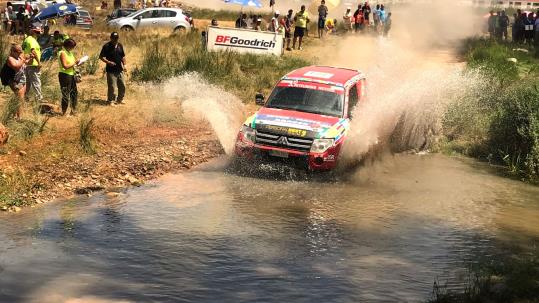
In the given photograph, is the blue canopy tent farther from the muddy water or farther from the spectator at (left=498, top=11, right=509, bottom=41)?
the muddy water

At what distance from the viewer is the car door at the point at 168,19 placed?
109 ft

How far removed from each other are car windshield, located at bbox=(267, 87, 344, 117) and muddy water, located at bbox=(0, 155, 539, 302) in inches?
57.5

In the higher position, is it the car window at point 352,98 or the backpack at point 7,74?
the backpack at point 7,74

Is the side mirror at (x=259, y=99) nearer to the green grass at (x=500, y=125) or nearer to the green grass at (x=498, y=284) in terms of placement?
the green grass at (x=500, y=125)

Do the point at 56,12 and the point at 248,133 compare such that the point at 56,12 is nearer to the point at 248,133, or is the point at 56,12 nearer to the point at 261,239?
the point at 248,133

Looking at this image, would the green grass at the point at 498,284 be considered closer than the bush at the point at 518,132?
Yes

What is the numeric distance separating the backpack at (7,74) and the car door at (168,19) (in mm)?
19440

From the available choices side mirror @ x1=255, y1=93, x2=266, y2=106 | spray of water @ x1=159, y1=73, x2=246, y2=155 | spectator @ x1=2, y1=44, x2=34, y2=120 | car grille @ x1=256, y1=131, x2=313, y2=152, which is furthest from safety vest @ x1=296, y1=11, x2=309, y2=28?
car grille @ x1=256, y1=131, x2=313, y2=152

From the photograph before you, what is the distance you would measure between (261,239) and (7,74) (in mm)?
7952

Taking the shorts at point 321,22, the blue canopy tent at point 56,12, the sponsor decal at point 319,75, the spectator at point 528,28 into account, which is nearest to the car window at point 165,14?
the blue canopy tent at point 56,12

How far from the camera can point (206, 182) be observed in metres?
12.1

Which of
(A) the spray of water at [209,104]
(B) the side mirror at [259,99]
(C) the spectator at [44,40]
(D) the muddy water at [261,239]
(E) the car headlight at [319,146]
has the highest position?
(C) the spectator at [44,40]

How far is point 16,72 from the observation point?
14211 mm

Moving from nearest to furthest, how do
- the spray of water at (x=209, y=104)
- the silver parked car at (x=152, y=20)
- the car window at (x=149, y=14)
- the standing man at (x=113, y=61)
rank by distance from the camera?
the spray of water at (x=209, y=104), the standing man at (x=113, y=61), the silver parked car at (x=152, y=20), the car window at (x=149, y=14)
